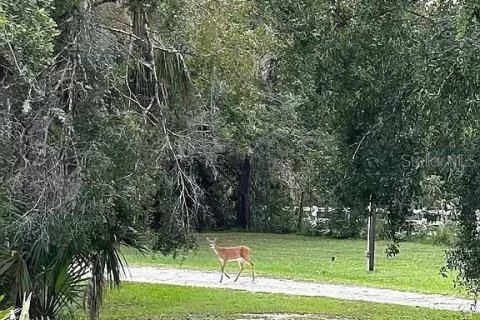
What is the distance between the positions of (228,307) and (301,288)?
2.88 meters

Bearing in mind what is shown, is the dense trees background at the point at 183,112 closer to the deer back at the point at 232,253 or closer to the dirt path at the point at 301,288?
the dirt path at the point at 301,288

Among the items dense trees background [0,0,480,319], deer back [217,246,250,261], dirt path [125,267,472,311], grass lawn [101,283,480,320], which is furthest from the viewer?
deer back [217,246,250,261]

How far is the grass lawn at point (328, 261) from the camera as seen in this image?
706 inches

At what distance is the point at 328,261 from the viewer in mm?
22062

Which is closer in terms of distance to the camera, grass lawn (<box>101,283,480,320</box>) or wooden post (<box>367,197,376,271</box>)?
grass lawn (<box>101,283,480,320</box>)

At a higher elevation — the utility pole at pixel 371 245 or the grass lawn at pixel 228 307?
the utility pole at pixel 371 245

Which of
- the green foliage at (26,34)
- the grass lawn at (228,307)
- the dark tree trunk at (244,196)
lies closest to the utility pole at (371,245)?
the grass lawn at (228,307)

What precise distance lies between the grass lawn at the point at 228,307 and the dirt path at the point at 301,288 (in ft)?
1.69

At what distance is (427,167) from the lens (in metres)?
7.52

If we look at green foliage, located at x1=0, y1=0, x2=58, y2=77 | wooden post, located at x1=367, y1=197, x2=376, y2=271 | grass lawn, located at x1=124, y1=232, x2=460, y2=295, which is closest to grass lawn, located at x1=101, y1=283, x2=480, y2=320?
grass lawn, located at x1=124, y1=232, x2=460, y2=295

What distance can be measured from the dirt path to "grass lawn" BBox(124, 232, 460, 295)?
0.43m

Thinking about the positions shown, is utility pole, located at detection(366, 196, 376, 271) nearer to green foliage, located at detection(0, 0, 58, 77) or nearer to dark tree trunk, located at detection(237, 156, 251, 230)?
dark tree trunk, located at detection(237, 156, 251, 230)

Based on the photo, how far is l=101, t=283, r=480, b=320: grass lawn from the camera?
43.0ft

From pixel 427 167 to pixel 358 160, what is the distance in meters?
0.78
